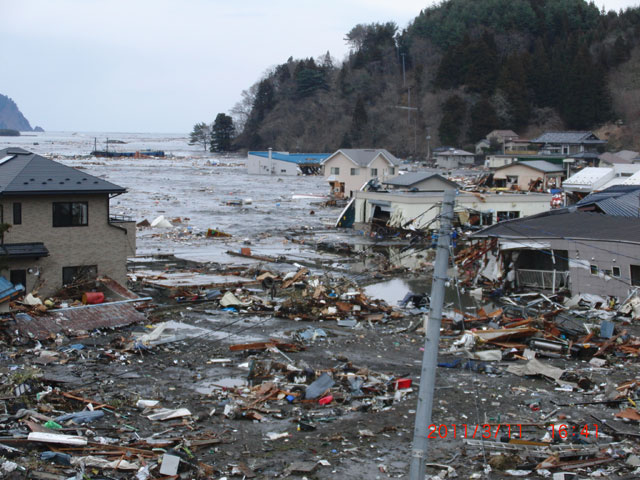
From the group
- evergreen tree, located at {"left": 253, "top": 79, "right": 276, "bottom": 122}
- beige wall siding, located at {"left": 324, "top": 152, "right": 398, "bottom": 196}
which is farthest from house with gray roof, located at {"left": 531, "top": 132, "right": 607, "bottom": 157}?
evergreen tree, located at {"left": 253, "top": 79, "right": 276, "bottom": 122}

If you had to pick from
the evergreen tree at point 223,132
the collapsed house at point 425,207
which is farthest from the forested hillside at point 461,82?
the collapsed house at point 425,207

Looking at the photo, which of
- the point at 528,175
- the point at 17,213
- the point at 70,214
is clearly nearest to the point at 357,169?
the point at 528,175

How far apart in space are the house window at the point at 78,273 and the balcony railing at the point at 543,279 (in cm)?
1226

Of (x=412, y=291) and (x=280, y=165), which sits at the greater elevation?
(x=280, y=165)

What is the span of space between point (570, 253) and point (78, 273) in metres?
13.6

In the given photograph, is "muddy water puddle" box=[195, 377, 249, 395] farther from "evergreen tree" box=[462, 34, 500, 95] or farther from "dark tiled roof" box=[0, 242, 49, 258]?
"evergreen tree" box=[462, 34, 500, 95]

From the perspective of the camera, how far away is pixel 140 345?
15.0 meters

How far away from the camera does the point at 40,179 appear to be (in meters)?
19.0

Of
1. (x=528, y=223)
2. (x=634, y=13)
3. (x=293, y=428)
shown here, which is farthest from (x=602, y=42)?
(x=293, y=428)

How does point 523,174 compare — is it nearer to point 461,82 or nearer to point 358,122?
point 461,82

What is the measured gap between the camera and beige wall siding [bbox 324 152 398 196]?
2190 inches

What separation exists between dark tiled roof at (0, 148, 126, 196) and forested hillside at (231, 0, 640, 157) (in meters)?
77.3

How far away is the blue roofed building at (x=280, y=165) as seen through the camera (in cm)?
8675

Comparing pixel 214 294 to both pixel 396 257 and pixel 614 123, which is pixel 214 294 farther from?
Answer: pixel 614 123
